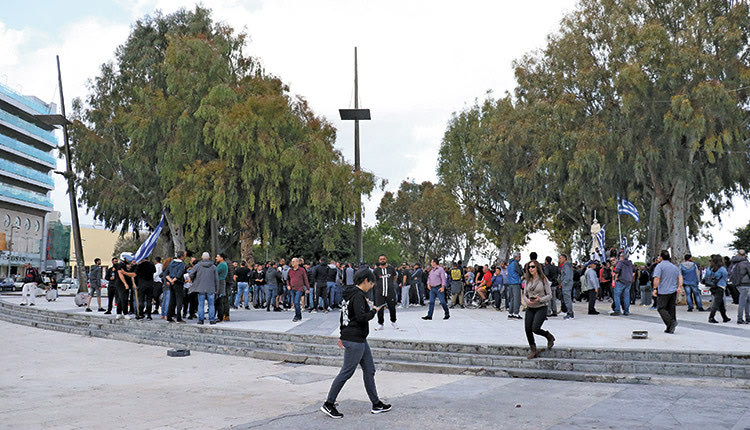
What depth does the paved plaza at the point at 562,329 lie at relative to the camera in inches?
418

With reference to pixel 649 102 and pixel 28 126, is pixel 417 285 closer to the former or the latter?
pixel 649 102

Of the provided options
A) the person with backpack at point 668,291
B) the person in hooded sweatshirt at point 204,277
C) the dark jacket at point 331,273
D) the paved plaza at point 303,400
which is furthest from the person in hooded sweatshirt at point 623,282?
the person in hooded sweatshirt at point 204,277

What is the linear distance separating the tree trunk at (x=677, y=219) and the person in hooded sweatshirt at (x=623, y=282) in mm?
6295

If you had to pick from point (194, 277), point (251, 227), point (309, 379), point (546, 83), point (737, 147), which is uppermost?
point (546, 83)

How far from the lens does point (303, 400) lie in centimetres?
760

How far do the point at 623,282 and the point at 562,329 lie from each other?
4.24 meters

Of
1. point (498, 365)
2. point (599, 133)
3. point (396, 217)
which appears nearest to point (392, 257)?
point (396, 217)

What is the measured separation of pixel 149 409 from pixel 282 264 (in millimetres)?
13080

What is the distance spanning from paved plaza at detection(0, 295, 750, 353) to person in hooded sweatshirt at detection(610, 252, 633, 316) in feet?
1.34

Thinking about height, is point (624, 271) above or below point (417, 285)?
above

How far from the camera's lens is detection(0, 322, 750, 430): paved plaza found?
6.30 meters

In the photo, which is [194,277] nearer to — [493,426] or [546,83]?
[493,426]

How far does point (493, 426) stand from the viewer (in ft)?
20.0

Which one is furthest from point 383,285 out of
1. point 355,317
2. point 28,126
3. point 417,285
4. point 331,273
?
point 28,126
